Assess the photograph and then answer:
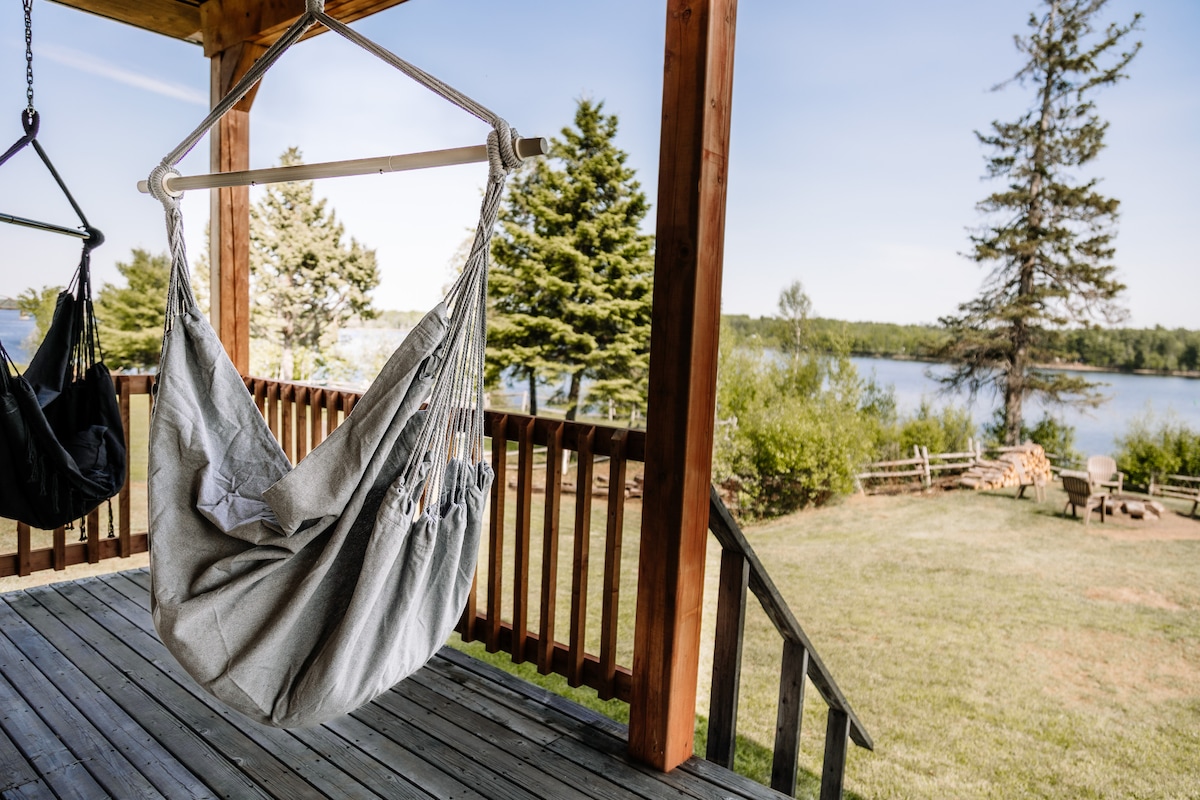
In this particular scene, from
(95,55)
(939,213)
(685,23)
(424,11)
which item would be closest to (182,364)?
(685,23)

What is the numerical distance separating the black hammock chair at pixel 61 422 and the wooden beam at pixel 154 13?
4.39 ft

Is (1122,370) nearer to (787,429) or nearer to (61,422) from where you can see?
(787,429)

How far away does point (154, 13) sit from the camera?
315cm

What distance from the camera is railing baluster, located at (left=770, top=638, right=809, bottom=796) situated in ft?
6.21

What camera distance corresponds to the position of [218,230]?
3.02 metres

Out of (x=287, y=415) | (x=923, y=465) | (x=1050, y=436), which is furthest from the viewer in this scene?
(x=923, y=465)

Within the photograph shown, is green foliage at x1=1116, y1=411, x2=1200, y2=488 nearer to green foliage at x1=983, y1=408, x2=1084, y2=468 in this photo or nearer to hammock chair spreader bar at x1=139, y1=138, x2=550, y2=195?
green foliage at x1=983, y1=408, x2=1084, y2=468

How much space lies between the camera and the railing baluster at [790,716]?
1.89 metres

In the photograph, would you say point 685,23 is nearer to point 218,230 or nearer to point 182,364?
point 182,364

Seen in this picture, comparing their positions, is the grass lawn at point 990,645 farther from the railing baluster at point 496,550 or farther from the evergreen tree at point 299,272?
the evergreen tree at point 299,272

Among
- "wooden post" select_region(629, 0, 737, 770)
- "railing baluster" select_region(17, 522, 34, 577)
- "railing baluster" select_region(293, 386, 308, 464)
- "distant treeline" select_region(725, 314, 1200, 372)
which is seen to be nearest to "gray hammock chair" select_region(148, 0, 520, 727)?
"wooden post" select_region(629, 0, 737, 770)

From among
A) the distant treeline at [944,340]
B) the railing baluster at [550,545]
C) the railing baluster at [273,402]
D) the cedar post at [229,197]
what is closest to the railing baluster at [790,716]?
the railing baluster at [550,545]

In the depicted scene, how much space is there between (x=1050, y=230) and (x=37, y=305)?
552 inches

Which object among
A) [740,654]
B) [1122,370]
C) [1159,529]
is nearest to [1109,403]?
[1122,370]
